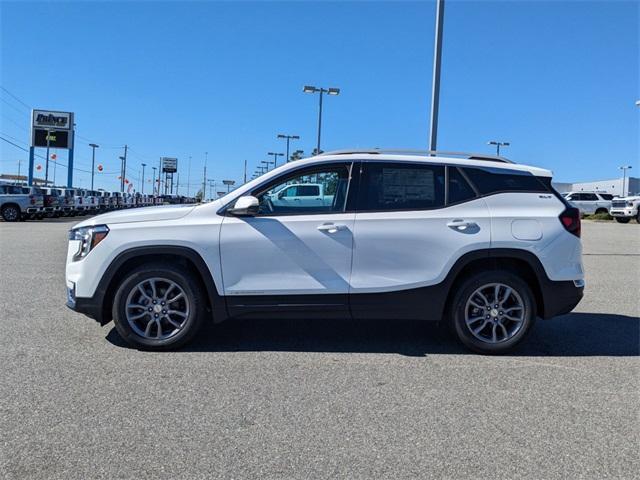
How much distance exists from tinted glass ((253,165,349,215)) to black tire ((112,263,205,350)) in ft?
3.12

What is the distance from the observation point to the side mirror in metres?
5.05

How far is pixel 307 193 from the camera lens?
555cm

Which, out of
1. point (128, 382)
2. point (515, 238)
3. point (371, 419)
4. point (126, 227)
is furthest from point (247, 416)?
point (515, 238)

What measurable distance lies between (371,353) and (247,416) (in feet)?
5.91

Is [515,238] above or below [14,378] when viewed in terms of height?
above

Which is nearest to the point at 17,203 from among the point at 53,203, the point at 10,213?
the point at 10,213

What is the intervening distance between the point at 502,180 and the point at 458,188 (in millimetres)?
451

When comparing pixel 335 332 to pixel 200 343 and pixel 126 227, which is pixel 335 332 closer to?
pixel 200 343

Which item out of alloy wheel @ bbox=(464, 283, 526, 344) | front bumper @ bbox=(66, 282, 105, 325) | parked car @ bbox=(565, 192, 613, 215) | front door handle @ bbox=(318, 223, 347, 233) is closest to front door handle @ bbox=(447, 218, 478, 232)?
alloy wheel @ bbox=(464, 283, 526, 344)

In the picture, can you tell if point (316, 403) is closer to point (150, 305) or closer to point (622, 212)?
point (150, 305)

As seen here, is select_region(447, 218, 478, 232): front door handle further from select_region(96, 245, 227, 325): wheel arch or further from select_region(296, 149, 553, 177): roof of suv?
select_region(96, 245, 227, 325): wheel arch

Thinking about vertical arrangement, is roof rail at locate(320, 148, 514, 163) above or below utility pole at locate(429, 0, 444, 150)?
below

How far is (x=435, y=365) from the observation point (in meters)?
5.03

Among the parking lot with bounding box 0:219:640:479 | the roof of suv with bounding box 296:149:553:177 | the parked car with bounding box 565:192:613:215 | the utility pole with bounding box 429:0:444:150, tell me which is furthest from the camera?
the parked car with bounding box 565:192:613:215
